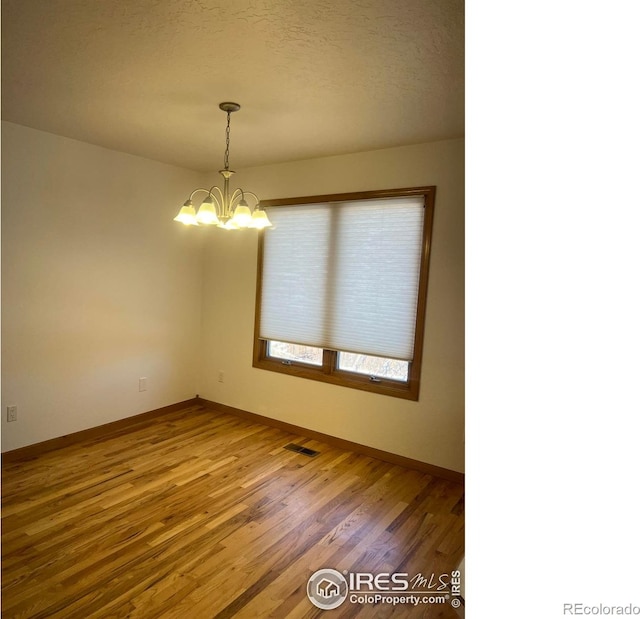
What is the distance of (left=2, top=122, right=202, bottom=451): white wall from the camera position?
10.8ft

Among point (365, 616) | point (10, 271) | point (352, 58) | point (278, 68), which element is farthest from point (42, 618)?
point (352, 58)

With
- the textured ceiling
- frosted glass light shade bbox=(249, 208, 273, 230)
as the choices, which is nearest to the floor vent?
frosted glass light shade bbox=(249, 208, 273, 230)

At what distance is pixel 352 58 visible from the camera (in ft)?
6.64

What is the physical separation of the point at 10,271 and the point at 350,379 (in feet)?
9.78

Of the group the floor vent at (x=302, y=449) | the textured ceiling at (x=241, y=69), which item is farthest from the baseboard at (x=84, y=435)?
the textured ceiling at (x=241, y=69)

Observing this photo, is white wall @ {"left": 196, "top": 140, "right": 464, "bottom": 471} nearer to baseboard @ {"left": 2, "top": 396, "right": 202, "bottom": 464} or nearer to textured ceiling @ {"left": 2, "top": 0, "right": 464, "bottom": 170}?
textured ceiling @ {"left": 2, "top": 0, "right": 464, "bottom": 170}

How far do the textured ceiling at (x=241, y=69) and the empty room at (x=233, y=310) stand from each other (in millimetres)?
16

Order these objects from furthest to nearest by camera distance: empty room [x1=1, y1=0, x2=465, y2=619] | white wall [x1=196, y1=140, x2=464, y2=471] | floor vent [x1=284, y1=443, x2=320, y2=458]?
floor vent [x1=284, y1=443, x2=320, y2=458] → white wall [x1=196, y1=140, x2=464, y2=471] → empty room [x1=1, y1=0, x2=465, y2=619]

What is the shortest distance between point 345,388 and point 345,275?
3.50 ft

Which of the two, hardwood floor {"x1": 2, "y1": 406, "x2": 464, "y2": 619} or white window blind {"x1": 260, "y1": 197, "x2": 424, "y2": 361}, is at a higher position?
white window blind {"x1": 260, "y1": 197, "x2": 424, "y2": 361}

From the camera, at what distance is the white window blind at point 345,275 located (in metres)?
3.48

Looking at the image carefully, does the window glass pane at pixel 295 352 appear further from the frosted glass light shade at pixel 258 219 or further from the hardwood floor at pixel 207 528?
the frosted glass light shade at pixel 258 219

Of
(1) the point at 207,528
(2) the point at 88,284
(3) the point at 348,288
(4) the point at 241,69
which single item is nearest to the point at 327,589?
(1) the point at 207,528
